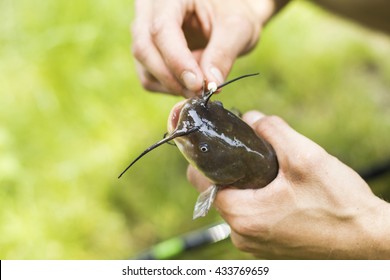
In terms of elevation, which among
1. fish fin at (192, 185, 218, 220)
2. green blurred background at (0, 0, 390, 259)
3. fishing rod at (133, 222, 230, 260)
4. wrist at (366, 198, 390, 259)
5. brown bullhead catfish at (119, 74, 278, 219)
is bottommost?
fishing rod at (133, 222, 230, 260)

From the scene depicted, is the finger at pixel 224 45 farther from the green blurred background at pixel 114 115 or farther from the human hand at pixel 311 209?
the green blurred background at pixel 114 115

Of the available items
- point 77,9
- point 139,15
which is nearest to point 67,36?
point 77,9

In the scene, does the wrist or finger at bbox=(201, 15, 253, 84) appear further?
finger at bbox=(201, 15, 253, 84)

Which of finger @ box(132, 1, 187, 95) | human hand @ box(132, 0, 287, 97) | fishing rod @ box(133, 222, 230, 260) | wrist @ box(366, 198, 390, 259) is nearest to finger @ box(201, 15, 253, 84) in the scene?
human hand @ box(132, 0, 287, 97)

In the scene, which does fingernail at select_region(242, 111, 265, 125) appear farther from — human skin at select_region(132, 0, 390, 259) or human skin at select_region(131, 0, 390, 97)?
human skin at select_region(131, 0, 390, 97)

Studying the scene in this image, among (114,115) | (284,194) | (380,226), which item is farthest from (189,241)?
(380,226)

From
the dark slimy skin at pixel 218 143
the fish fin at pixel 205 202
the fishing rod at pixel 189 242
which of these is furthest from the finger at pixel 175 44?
the fishing rod at pixel 189 242

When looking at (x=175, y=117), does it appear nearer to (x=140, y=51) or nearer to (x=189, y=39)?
(x=140, y=51)
